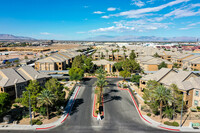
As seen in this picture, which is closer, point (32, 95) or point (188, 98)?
point (32, 95)

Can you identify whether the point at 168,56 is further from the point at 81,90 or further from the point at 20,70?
the point at 20,70

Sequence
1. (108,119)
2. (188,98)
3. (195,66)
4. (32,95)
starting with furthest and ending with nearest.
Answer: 1. (195,66)
2. (188,98)
3. (108,119)
4. (32,95)

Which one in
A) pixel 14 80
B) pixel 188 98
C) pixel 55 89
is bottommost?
pixel 188 98

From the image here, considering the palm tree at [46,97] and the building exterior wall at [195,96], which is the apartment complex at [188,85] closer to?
the building exterior wall at [195,96]

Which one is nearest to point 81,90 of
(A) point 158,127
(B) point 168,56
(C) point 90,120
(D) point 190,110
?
(C) point 90,120

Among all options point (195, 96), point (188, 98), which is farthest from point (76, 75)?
point (195, 96)

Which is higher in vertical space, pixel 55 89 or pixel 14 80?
pixel 14 80

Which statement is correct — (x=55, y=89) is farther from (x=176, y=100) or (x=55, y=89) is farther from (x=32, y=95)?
(x=176, y=100)

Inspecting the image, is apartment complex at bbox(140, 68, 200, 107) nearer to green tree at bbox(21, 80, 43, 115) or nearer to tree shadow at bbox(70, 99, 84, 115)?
tree shadow at bbox(70, 99, 84, 115)
